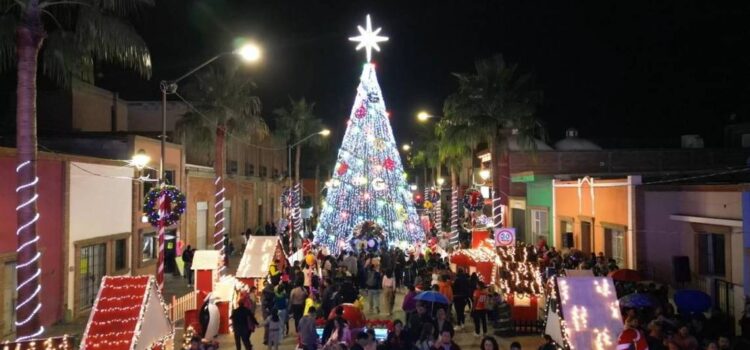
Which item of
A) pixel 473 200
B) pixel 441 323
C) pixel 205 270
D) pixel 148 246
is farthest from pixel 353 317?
pixel 473 200

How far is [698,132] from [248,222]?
30.4 metres

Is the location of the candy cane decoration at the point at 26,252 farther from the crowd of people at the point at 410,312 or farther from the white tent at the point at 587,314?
the white tent at the point at 587,314

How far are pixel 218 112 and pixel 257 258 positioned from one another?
27.0 feet

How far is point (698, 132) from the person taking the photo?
137 feet

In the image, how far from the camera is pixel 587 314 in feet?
38.1

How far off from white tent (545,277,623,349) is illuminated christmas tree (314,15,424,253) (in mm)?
17774

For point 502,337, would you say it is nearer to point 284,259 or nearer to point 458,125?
point 284,259

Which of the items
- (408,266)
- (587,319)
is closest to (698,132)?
(408,266)

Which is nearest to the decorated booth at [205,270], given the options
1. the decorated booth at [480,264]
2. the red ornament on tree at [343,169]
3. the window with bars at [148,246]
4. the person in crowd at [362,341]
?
the window with bars at [148,246]

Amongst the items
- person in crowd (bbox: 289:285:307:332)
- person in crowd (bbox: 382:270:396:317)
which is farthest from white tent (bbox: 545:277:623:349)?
person in crowd (bbox: 382:270:396:317)

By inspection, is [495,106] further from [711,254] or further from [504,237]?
[711,254]

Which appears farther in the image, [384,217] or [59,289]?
[384,217]

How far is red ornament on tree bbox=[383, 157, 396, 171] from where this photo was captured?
3002 cm

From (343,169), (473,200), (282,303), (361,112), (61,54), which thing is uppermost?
(361,112)
